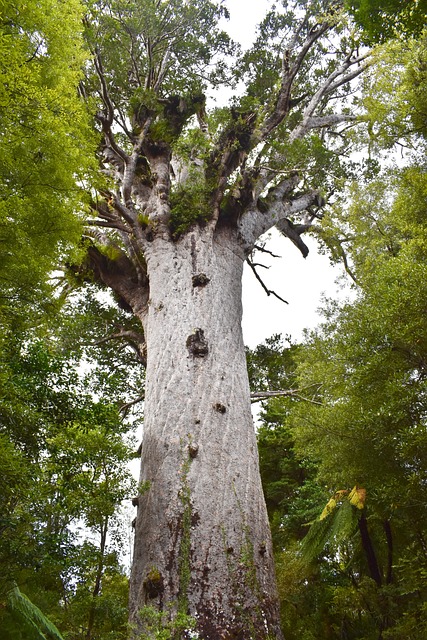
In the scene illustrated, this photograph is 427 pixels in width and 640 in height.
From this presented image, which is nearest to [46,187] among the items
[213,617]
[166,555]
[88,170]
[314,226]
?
[88,170]

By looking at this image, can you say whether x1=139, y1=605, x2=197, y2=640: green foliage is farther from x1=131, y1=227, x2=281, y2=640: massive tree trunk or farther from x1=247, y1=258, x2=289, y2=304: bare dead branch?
x1=247, y1=258, x2=289, y2=304: bare dead branch

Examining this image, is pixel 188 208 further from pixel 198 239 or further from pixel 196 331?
pixel 196 331

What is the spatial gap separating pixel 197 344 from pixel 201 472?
5.09 feet

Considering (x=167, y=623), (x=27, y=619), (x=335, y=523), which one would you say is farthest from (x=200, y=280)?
(x=335, y=523)

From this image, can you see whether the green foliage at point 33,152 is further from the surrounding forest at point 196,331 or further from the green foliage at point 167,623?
the green foliage at point 167,623

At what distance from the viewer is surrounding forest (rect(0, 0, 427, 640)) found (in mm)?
3969

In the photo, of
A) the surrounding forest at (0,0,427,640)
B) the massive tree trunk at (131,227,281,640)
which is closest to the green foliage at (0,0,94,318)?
the surrounding forest at (0,0,427,640)

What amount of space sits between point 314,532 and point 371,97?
25.5ft

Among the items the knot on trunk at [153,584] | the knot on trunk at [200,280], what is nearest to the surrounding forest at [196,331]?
the knot on trunk at [153,584]

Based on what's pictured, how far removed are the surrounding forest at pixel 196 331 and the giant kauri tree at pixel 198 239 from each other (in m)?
0.06

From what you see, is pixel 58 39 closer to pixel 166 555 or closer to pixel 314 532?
pixel 166 555

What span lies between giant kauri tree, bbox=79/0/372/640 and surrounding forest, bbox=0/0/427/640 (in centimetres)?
6

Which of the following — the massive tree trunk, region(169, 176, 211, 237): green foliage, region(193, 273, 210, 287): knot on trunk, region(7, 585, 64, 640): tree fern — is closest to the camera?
region(7, 585, 64, 640): tree fern

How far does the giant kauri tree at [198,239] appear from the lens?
3.83m
